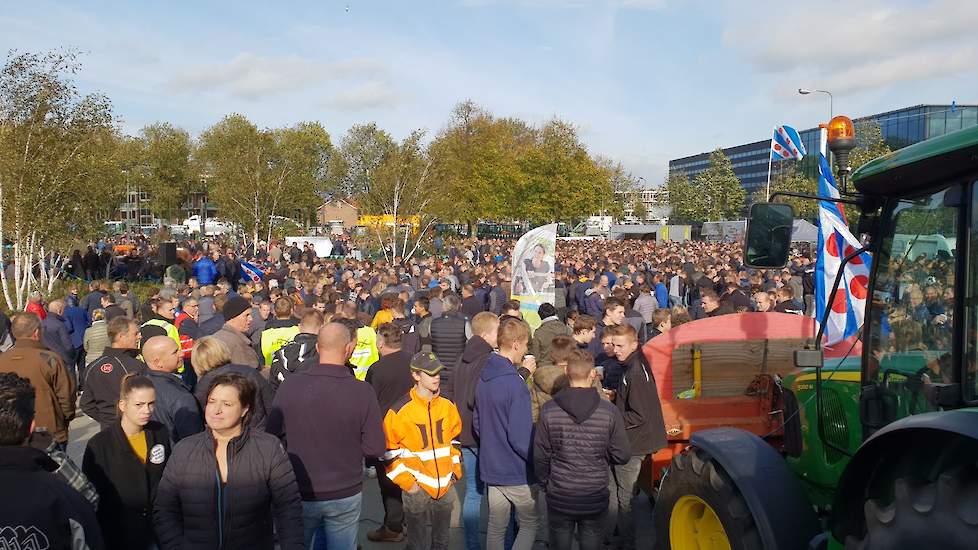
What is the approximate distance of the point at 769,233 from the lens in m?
3.61

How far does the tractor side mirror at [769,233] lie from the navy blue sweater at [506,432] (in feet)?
5.69

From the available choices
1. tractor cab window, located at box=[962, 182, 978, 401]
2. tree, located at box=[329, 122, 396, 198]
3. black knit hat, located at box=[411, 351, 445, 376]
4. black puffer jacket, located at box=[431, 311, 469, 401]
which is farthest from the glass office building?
tree, located at box=[329, 122, 396, 198]

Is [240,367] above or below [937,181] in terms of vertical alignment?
below

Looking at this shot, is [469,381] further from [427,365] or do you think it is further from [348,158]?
[348,158]

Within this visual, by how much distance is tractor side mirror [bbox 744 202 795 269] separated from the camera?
3.58m

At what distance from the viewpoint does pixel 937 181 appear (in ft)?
9.75

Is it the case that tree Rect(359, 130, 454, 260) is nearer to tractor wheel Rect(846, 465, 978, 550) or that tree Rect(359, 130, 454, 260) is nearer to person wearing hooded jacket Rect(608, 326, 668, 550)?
person wearing hooded jacket Rect(608, 326, 668, 550)

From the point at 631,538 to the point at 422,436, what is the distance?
1.81 m

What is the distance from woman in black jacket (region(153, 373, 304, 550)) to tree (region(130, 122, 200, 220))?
6494cm

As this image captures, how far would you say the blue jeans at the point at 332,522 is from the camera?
4188 millimetres

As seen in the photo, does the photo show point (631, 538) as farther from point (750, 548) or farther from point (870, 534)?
point (870, 534)

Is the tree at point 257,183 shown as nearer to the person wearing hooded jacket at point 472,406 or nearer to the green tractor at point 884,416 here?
the person wearing hooded jacket at point 472,406

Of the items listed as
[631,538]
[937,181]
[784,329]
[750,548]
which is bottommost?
[631,538]

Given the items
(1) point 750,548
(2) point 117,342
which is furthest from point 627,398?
(2) point 117,342
